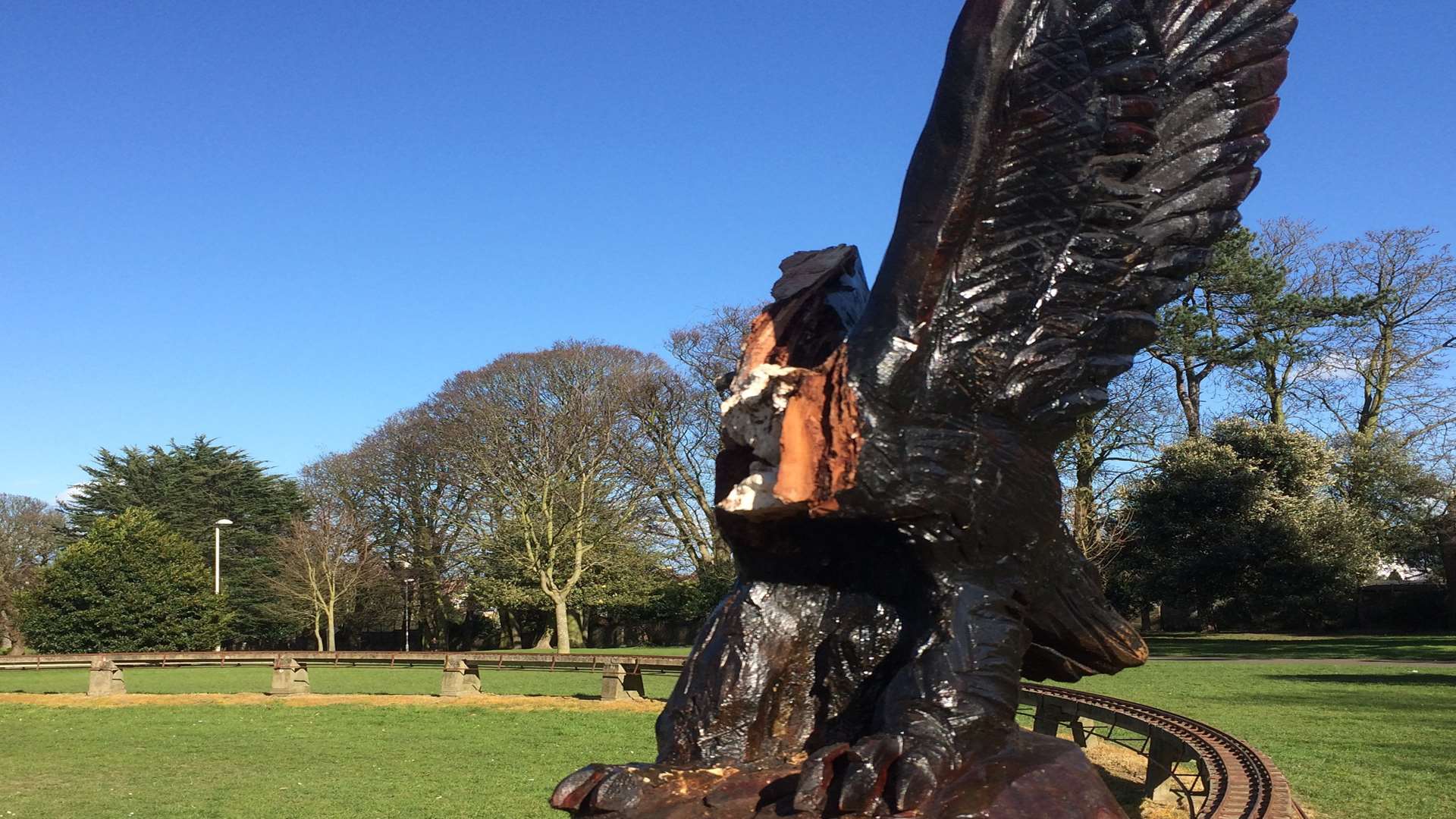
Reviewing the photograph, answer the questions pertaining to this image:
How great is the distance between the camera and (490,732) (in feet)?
47.6

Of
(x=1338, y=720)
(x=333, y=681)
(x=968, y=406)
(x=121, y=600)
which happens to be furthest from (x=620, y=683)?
(x=121, y=600)

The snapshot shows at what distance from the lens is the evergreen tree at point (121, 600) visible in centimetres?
3028

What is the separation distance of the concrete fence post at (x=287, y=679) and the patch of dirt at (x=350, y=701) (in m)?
0.26

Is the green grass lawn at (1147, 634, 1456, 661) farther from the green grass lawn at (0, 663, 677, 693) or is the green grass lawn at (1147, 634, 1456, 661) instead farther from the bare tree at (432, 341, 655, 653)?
the bare tree at (432, 341, 655, 653)

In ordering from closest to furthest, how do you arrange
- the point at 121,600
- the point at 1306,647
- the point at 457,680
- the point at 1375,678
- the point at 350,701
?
the point at 1375,678 < the point at 350,701 < the point at 457,680 < the point at 1306,647 < the point at 121,600

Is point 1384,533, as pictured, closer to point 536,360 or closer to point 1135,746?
point 1135,746

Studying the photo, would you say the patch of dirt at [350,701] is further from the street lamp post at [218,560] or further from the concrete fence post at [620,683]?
the street lamp post at [218,560]

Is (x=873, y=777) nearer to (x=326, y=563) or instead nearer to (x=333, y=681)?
(x=333, y=681)

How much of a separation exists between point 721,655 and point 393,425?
35115 mm

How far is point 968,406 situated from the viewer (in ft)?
11.7

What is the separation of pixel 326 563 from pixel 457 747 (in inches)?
995

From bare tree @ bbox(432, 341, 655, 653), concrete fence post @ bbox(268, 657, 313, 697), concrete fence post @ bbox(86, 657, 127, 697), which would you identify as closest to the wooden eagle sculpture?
concrete fence post @ bbox(268, 657, 313, 697)

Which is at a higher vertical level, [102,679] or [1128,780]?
[102,679]

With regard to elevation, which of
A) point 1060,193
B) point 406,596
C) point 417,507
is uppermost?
point 417,507
